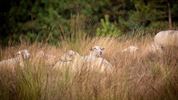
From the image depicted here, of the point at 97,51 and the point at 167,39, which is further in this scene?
the point at 167,39

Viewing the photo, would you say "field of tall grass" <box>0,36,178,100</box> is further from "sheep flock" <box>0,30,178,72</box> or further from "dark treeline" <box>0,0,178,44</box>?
"dark treeline" <box>0,0,178,44</box>

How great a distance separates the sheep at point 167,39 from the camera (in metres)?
6.10

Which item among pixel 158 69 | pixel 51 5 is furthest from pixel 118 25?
pixel 158 69

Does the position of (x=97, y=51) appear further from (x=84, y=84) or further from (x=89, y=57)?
(x=84, y=84)

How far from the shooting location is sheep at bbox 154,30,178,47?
20.0 feet

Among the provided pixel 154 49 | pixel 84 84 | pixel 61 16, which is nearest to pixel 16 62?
pixel 84 84

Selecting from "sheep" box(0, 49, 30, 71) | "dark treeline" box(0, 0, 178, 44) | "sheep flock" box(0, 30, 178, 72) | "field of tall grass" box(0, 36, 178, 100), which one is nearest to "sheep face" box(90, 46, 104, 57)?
"sheep flock" box(0, 30, 178, 72)

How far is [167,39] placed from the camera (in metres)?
6.26

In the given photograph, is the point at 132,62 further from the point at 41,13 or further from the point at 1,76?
the point at 41,13

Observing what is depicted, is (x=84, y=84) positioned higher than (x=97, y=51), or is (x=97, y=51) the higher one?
(x=97, y=51)

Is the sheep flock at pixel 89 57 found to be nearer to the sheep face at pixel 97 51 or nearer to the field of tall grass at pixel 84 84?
the sheep face at pixel 97 51

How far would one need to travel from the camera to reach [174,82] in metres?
3.07

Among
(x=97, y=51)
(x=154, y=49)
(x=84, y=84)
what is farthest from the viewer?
(x=154, y=49)

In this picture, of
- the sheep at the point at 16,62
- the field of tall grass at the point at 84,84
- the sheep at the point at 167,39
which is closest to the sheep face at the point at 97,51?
the sheep at the point at 16,62
